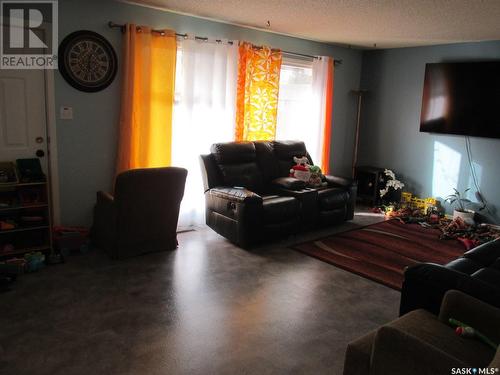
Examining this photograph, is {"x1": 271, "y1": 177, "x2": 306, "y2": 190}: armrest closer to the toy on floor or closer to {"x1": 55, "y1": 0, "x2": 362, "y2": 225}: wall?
{"x1": 55, "y1": 0, "x2": 362, "y2": 225}: wall

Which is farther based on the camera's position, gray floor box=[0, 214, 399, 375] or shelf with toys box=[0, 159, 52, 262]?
shelf with toys box=[0, 159, 52, 262]

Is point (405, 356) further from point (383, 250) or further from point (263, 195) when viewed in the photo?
point (263, 195)

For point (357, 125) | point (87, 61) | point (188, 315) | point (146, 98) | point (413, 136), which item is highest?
point (87, 61)

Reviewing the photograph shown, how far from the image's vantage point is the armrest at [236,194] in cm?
393

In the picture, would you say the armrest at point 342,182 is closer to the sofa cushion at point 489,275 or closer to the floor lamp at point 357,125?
the floor lamp at point 357,125

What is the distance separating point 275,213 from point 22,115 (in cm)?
248

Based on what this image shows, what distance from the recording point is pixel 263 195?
15.5 ft

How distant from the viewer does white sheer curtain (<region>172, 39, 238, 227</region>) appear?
4.45 meters

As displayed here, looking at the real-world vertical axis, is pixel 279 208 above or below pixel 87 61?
below

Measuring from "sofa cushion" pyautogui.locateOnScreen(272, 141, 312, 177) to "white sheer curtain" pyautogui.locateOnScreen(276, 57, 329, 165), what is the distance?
1.51 feet

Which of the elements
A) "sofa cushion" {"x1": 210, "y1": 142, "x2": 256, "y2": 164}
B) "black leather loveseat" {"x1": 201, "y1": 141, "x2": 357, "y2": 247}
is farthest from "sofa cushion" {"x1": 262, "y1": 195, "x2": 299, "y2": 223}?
"sofa cushion" {"x1": 210, "y1": 142, "x2": 256, "y2": 164}

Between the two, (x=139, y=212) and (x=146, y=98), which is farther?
(x=146, y=98)

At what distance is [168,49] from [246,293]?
261 centimetres

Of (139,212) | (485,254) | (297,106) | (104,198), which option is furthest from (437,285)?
(297,106)
